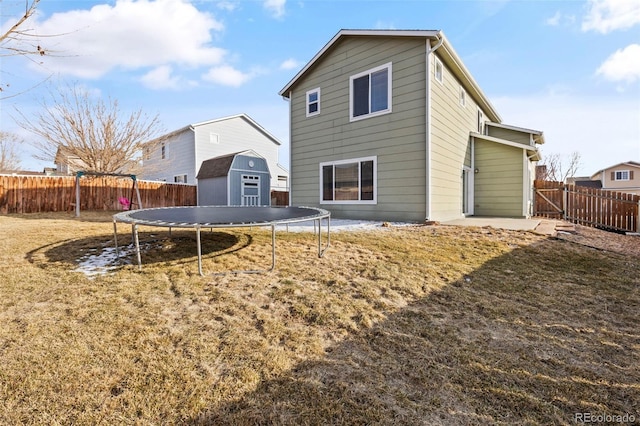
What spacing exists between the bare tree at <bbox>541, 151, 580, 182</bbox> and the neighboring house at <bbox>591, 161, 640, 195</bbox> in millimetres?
3528

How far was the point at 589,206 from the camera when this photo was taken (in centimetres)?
951

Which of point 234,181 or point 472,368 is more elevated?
point 234,181

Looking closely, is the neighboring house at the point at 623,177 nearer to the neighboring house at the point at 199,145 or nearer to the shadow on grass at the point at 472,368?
the neighboring house at the point at 199,145

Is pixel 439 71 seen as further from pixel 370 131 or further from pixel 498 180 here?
pixel 498 180

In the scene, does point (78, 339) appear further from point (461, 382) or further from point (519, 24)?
point (519, 24)

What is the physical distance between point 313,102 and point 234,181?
6.68m

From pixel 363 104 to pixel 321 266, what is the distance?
6335 mm

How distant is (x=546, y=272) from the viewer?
149 inches

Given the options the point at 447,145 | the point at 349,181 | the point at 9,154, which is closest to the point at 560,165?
the point at 447,145

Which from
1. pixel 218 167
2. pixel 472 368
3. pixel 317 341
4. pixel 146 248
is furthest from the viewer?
pixel 218 167

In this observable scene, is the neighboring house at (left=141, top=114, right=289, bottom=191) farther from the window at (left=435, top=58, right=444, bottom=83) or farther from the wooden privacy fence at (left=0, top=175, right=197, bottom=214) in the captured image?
the window at (left=435, top=58, right=444, bottom=83)

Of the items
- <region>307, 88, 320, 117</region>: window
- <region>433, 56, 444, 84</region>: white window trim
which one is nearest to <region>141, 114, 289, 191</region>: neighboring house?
<region>307, 88, 320, 117</region>: window

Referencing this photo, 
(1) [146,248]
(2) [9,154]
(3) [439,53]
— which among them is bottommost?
(1) [146,248]

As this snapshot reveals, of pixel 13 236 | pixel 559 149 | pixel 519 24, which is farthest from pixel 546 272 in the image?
pixel 559 149
